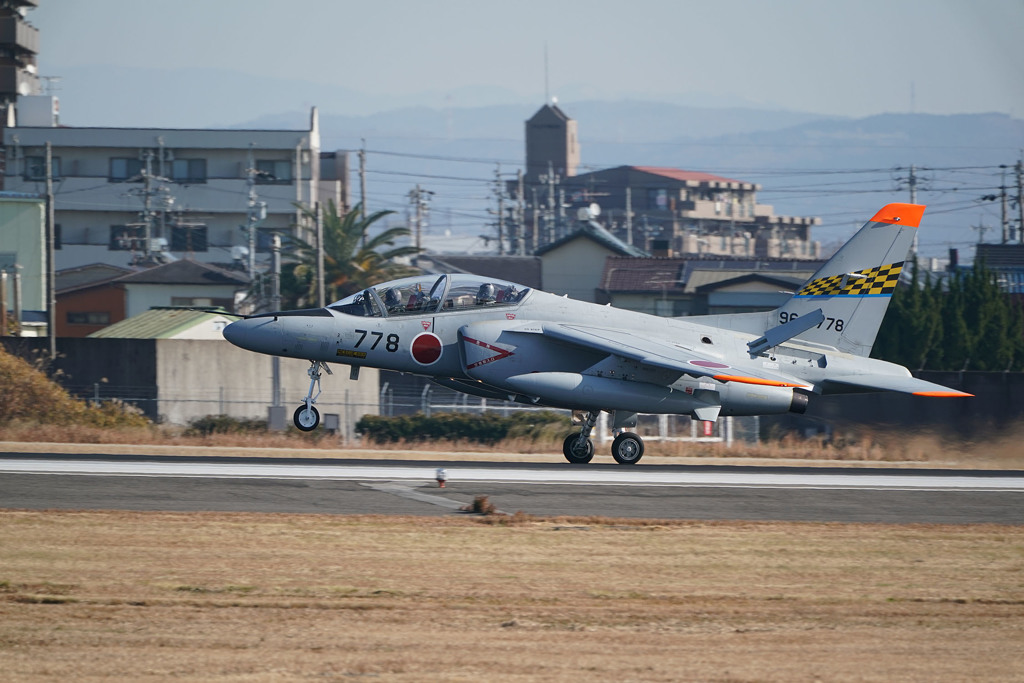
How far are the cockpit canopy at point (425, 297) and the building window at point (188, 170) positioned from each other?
6716 centimetres

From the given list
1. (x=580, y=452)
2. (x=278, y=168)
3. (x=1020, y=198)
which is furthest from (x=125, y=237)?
(x=580, y=452)

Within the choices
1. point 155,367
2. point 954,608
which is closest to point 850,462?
point 954,608

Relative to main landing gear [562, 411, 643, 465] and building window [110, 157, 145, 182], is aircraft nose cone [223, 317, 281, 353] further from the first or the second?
building window [110, 157, 145, 182]

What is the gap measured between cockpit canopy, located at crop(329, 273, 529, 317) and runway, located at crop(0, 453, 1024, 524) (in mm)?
2844

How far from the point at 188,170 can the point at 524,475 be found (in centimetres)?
7108

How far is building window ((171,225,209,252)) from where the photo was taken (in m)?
85.2

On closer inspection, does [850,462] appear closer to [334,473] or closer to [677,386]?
[677,386]

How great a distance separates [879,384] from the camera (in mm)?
21469

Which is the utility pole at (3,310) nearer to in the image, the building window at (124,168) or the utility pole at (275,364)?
the utility pole at (275,364)

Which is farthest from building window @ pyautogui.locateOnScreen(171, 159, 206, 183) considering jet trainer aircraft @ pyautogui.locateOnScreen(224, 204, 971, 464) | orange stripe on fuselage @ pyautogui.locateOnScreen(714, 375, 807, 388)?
orange stripe on fuselage @ pyautogui.locateOnScreen(714, 375, 807, 388)

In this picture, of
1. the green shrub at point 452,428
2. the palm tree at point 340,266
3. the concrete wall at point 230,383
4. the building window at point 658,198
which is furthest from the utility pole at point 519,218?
the green shrub at point 452,428

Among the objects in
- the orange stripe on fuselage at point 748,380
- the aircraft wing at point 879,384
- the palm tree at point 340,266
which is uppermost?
the palm tree at point 340,266

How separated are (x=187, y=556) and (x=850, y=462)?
17961 millimetres

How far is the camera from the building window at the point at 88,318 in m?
58.2
